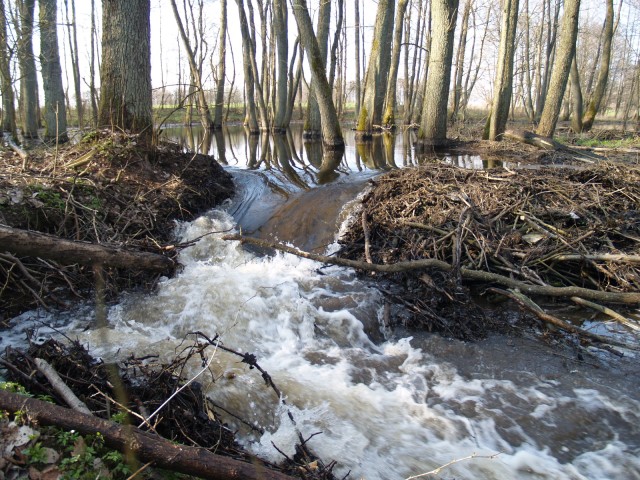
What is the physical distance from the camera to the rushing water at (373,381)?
2590mm

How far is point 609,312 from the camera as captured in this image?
3.61 m

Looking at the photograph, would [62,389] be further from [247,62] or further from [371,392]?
[247,62]

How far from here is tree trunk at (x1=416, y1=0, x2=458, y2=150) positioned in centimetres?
1121

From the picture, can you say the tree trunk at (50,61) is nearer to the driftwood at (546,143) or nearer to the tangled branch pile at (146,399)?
the tangled branch pile at (146,399)

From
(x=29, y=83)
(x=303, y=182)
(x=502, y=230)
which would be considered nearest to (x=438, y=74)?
(x=303, y=182)

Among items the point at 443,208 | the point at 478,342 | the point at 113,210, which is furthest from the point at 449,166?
the point at 113,210

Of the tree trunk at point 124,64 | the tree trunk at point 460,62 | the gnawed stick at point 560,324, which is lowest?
the gnawed stick at point 560,324

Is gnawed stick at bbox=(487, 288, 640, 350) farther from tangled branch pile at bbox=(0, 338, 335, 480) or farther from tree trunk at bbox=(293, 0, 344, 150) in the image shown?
tree trunk at bbox=(293, 0, 344, 150)

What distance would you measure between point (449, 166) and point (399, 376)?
3.82 metres

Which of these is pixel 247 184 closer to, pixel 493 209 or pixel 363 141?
pixel 493 209

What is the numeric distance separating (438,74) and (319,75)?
3.41 m

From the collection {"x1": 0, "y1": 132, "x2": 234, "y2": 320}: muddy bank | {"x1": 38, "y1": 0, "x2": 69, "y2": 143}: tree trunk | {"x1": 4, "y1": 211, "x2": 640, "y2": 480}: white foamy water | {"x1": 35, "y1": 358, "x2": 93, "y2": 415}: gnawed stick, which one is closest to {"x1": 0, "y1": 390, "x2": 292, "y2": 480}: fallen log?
{"x1": 35, "y1": 358, "x2": 93, "y2": 415}: gnawed stick

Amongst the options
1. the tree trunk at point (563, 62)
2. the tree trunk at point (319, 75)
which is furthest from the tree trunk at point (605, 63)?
the tree trunk at point (319, 75)

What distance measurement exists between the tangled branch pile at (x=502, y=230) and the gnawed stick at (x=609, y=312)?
0.36 meters
